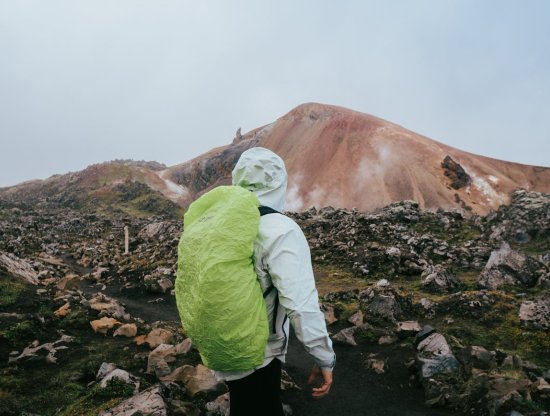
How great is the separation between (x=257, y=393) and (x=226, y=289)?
0.86 meters

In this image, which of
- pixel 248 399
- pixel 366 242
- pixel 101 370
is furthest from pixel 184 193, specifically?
pixel 248 399

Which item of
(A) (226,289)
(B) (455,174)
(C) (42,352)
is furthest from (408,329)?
(B) (455,174)

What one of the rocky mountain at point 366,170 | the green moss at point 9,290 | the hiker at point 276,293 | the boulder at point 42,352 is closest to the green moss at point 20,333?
the boulder at point 42,352

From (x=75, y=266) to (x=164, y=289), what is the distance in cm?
816

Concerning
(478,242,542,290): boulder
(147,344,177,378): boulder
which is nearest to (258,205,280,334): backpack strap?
(147,344,177,378): boulder

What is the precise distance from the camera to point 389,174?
107ft

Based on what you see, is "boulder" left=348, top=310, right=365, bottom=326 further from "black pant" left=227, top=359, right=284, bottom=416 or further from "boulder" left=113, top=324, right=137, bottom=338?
"black pant" left=227, top=359, right=284, bottom=416

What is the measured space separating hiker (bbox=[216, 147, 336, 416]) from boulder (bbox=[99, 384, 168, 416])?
215 cm

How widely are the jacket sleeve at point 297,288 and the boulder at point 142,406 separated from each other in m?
2.85

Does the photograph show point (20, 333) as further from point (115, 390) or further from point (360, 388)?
point (360, 388)

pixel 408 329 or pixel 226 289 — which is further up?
pixel 226 289

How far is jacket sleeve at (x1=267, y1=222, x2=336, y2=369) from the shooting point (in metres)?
2.61

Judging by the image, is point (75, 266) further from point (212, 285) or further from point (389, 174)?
point (389, 174)

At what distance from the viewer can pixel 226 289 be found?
254cm
